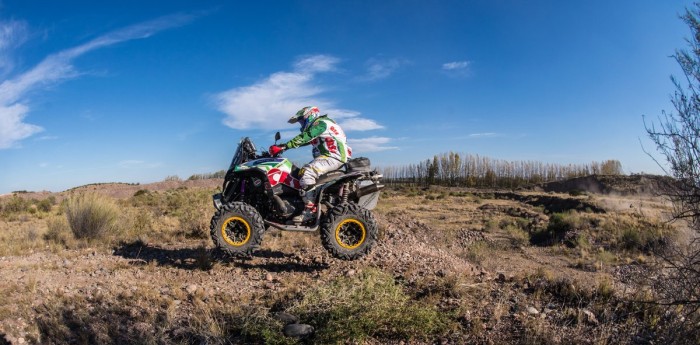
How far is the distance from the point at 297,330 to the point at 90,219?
813cm

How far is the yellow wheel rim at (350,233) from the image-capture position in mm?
6570

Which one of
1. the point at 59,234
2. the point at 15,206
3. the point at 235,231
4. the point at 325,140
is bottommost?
the point at 59,234

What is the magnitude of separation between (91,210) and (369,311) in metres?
8.51

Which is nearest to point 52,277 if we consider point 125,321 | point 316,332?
point 125,321

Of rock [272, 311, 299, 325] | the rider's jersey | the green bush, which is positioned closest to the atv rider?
the rider's jersey

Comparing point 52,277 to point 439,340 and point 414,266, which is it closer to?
point 414,266

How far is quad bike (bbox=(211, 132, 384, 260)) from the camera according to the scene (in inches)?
259

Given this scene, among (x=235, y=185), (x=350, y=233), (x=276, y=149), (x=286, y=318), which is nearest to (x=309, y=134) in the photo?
(x=276, y=149)

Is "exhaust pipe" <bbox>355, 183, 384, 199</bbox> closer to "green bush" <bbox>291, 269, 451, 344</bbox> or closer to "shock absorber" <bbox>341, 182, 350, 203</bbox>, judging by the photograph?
"shock absorber" <bbox>341, 182, 350, 203</bbox>

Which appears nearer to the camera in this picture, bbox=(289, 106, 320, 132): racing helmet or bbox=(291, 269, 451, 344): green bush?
bbox=(291, 269, 451, 344): green bush

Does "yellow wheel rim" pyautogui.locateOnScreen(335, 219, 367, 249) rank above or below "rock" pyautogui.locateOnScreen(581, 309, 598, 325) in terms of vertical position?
above

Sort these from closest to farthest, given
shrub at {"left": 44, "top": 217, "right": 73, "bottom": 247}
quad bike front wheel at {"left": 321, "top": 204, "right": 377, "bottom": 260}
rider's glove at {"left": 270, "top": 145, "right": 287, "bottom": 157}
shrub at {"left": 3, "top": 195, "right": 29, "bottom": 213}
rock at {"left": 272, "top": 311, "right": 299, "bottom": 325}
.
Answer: rock at {"left": 272, "top": 311, "right": 299, "bottom": 325} < quad bike front wheel at {"left": 321, "top": 204, "right": 377, "bottom": 260} < rider's glove at {"left": 270, "top": 145, "right": 287, "bottom": 157} < shrub at {"left": 44, "top": 217, "right": 73, "bottom": 247} < shrub at {"left": 3, "top": 195, "right": 29, "bottom": 213}

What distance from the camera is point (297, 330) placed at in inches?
163

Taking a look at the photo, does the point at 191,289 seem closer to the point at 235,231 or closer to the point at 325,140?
the point at 235,231
